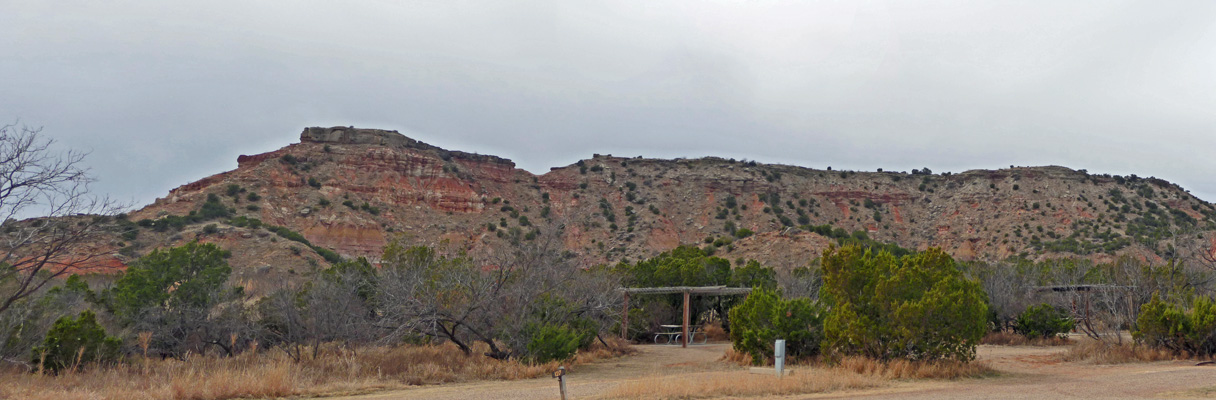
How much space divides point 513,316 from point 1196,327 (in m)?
14.2

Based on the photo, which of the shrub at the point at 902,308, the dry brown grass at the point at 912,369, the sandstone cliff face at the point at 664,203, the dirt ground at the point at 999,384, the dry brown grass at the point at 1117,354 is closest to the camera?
the dirt ground at the point at 999,384

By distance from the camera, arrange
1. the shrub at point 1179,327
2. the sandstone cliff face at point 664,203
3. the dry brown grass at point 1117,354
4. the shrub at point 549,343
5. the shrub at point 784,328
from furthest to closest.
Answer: the sandstone cliff face at point 664,203
the dry brown grass at point 1117,354
the shrub at point 784,328
the shrub at point 1179,327
the shrub at point 549,343

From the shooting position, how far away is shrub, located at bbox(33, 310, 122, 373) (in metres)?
13.6

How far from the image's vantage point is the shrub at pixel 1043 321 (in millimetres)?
23656

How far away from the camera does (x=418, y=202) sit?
57.9 m

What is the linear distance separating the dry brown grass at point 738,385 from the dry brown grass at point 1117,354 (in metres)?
7.36

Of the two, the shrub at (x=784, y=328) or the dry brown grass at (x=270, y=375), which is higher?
the shrub at (x=784, y=328)

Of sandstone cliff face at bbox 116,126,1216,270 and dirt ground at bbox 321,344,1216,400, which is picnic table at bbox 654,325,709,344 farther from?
sandstone cliff face at bbox 116,126,1216,270

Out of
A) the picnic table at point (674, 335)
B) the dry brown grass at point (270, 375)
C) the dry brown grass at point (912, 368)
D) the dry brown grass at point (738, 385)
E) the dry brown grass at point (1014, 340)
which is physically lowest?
the picnic table at point (674, 335)

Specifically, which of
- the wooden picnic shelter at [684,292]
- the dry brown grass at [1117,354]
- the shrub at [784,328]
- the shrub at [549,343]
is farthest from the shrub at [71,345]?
the dry brown grass at [1117,354]

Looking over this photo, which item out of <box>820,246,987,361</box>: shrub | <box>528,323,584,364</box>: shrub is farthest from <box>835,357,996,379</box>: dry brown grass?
<box>528,323,584,364</box>: shrub

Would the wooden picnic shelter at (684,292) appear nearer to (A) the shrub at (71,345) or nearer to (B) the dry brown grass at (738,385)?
(B) the dry brown grass at (738,385)

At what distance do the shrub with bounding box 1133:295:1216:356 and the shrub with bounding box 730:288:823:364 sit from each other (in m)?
7.09

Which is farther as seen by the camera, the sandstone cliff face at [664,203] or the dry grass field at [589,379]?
the sandstone cliff face at [664,203]
